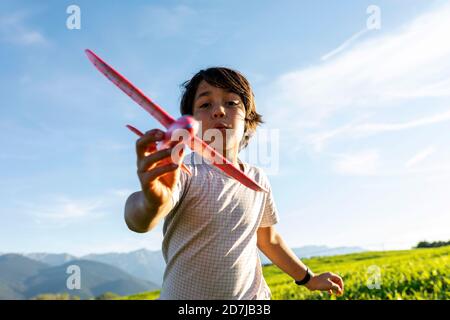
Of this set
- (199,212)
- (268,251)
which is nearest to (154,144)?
(199,212)

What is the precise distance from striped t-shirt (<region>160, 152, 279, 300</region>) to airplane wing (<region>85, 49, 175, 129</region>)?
0.81 metres

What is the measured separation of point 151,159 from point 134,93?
284mm

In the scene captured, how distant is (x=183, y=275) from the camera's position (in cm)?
215

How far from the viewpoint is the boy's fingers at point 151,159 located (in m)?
1.43

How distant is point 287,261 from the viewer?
115 inches

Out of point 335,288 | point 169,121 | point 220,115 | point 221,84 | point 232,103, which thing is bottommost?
point 335,288

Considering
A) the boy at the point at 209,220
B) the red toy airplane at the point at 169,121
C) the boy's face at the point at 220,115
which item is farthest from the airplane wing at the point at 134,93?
the boy's face at the point at 220,115

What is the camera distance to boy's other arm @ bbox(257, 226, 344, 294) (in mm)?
2875

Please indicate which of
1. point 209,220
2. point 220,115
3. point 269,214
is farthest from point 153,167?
point 269,214

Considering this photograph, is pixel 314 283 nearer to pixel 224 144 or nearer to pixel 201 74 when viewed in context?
pixel 224 144

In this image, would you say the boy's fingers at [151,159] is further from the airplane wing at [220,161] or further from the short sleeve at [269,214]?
the short sleeve at [269,214]

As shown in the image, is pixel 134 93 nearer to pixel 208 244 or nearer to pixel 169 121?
pixel 169 121

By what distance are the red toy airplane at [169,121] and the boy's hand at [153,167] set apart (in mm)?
113

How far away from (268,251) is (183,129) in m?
1.91
